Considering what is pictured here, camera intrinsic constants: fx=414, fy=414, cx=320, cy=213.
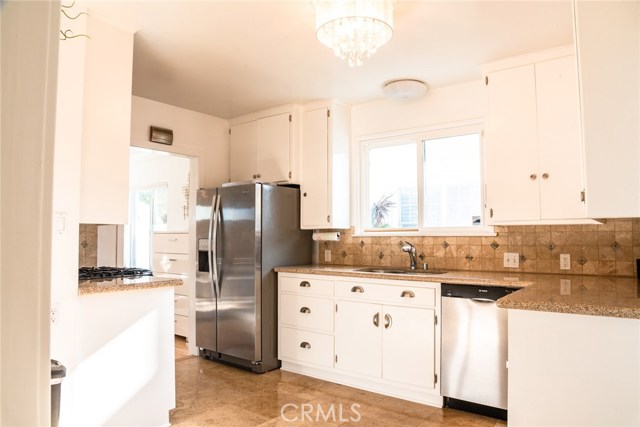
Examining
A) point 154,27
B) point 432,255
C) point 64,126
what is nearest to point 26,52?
point 64,126

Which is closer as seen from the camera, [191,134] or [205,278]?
[205,278]

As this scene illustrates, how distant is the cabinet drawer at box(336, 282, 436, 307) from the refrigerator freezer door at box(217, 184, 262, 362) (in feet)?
2.59

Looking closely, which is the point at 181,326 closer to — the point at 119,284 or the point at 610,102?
the point at 119,284

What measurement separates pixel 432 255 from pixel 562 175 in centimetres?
120

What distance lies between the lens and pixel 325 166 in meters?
3.87

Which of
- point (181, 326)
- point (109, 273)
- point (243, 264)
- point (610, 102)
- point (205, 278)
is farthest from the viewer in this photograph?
point (181, 326)

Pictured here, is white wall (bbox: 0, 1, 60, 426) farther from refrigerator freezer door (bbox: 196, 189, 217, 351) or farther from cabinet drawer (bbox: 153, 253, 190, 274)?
cabinet drawer (bbox: 153, 253, 190, 274)

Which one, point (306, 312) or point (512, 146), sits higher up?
point (512, 146)

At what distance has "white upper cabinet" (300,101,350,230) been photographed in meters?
3.85

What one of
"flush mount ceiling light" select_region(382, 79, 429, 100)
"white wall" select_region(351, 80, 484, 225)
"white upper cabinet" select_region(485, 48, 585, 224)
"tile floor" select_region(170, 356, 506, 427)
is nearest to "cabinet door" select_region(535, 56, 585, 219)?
"white upper cabinet" select_region(485, 48, 585, 224)

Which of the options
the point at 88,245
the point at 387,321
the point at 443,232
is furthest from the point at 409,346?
the point at 88,245

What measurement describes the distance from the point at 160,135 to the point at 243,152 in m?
0.88

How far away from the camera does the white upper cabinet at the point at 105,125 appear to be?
2301mm

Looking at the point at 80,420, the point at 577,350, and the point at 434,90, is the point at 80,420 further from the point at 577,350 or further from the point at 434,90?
the point at 434,90
